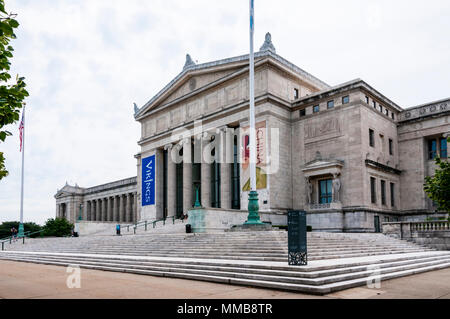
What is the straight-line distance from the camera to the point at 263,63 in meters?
42.2

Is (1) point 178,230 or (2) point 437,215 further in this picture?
(2) point 437,215

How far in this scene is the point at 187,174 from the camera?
169 feet

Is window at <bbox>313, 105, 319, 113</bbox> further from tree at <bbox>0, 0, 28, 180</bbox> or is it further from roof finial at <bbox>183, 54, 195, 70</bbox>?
tree at <bbox>0, 0, 28, 180</bbox>

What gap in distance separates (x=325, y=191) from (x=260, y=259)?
2476 centimetres

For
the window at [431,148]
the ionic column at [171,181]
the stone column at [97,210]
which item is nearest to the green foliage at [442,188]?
the window at [431,148]

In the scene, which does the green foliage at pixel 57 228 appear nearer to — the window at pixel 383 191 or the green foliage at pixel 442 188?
the window at pixel 383 191

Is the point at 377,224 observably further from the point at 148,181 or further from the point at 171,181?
the point at 148,181

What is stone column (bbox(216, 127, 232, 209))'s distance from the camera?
45531mm

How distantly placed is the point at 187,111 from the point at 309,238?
3281 centimetres

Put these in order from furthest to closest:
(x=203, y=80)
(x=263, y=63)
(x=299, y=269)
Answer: (x=203, y=80) → (x=263, y=63) → (x=299, y=269)

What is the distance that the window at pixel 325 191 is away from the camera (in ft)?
133

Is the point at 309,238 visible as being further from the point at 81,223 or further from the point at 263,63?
the point at 81,223

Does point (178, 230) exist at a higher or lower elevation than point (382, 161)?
lower
